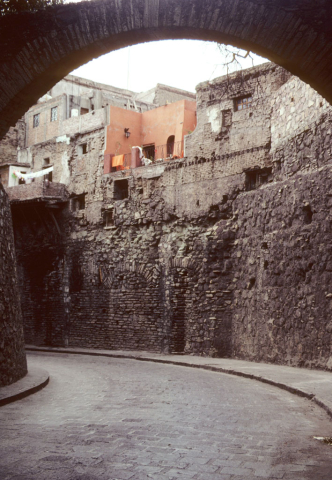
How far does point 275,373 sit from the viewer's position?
11.9 m

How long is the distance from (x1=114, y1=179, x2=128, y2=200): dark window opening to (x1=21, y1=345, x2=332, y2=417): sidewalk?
6.26 meters

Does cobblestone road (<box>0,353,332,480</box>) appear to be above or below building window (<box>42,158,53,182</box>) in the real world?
below

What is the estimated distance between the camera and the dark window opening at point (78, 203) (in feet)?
79.6

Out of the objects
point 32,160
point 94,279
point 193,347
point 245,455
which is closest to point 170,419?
point 245,455

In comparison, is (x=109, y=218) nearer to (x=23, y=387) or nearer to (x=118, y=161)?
(x=118, y=161)

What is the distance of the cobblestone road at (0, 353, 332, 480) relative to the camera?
4.58 meters

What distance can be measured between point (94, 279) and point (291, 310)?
1023 centimetres

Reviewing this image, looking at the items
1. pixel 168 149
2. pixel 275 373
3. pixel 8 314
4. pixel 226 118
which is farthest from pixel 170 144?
pixel 8 314

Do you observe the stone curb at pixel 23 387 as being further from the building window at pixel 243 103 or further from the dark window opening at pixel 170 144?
the dark window opening at pixel 170 144

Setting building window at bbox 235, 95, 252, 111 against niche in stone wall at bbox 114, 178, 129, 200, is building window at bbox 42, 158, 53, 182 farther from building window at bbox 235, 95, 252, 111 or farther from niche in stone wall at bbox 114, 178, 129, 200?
building window at bbox 235, 95, 252, 111

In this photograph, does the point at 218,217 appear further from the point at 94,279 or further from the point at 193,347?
the point at 94,279

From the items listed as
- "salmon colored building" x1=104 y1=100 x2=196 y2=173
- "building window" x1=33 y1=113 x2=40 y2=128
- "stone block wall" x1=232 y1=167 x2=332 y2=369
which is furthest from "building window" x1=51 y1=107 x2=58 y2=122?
"stone block wall" x1=232 y1=167 x2=332 y2=369

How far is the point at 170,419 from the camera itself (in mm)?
6789

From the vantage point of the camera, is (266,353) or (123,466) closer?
(123,466)
